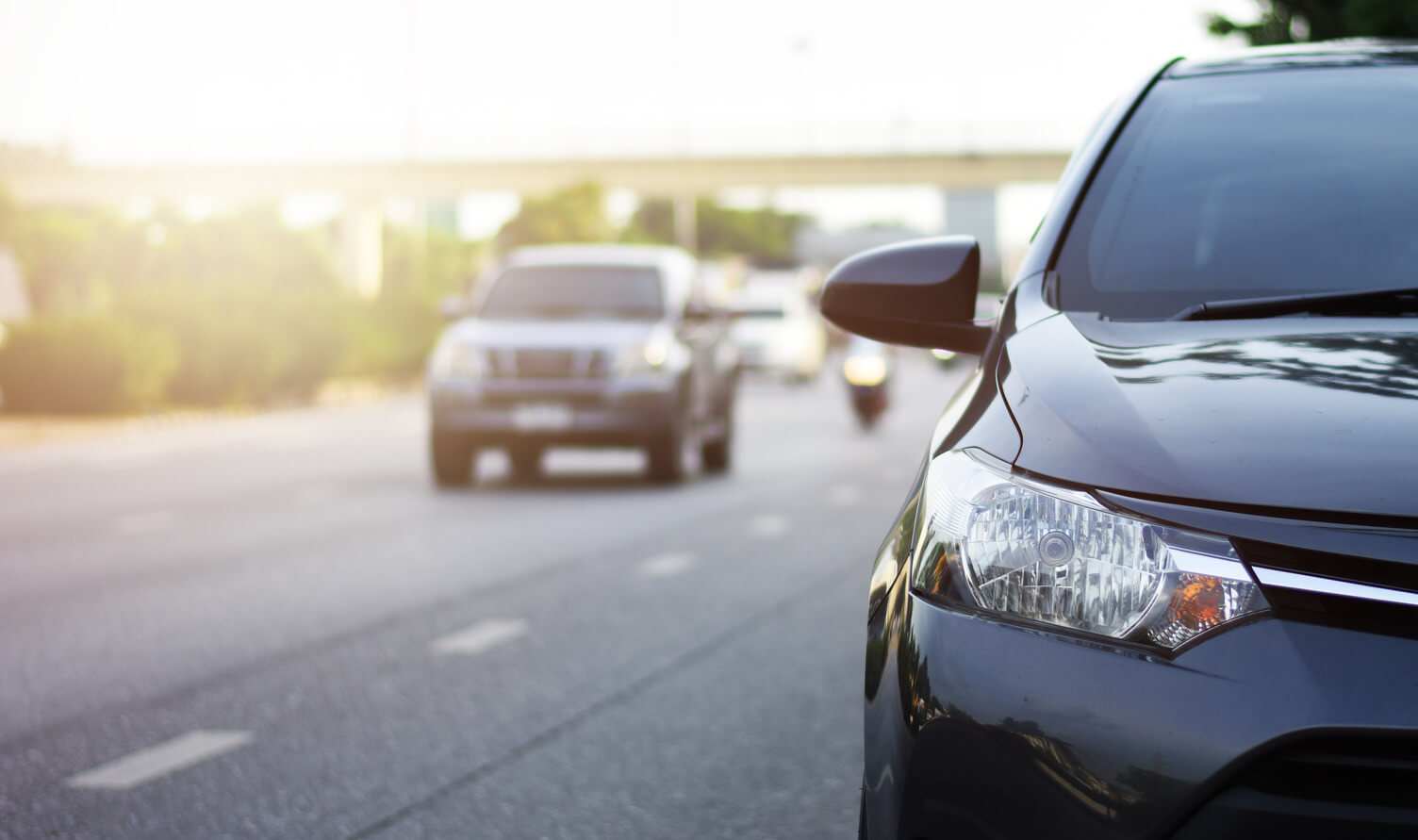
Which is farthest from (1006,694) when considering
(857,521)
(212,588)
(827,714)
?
(857,521)

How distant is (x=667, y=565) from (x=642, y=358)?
4.61 metres

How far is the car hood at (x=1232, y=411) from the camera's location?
217 cm

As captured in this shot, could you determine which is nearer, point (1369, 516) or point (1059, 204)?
point (1369, 516)

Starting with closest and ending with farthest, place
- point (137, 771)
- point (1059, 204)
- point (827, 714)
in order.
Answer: point (1059, 204)
point (137, 771)
point (827, 714)

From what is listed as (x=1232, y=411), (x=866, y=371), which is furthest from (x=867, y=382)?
(x=1232, y=411)

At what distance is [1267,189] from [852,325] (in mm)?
844

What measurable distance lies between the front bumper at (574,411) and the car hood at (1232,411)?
10.1 metres

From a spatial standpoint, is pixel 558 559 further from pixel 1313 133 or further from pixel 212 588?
pixel 1313 133

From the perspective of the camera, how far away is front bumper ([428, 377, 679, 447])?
1289cm

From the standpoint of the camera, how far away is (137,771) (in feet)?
15.2

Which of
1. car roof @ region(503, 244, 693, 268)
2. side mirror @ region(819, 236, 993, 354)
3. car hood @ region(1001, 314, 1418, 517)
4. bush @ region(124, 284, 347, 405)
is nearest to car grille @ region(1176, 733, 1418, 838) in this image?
car hood @ region(1001, 314, 1418, 517)

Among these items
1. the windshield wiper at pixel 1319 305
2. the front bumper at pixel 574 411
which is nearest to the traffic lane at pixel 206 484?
the front bumper at pixel 574 411

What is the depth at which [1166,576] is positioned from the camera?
2.16 metres

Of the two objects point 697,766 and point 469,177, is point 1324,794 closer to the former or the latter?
point 697,766
